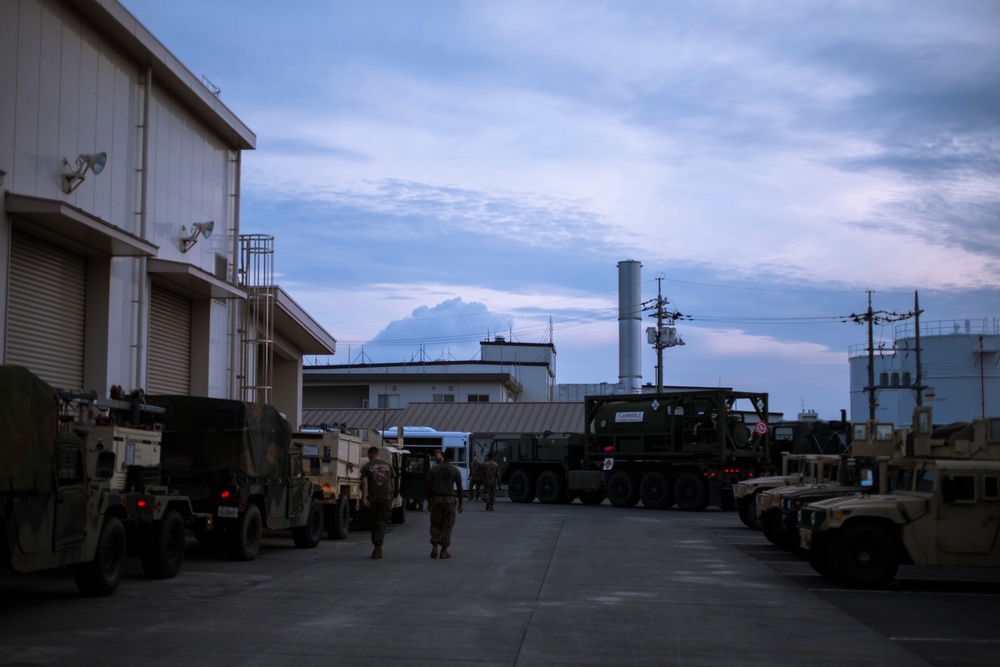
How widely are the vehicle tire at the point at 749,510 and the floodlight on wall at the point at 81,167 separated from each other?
49.1ft

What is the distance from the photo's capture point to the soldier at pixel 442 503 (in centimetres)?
1692

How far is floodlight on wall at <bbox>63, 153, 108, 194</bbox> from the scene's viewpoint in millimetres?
18688

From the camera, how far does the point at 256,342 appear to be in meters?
27.9

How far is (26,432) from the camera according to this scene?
9.88 m

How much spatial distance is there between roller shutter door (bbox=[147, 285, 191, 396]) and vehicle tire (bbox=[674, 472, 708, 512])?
1555 cm

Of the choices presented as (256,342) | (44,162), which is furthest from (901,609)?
(256,342)

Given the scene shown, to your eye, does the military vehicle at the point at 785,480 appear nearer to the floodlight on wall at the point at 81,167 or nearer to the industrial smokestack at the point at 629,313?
the floodlight on wall at the point at 81,167

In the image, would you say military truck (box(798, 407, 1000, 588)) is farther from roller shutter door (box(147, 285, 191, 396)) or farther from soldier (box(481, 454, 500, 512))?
soldier (box(481, 454, 500, 512))

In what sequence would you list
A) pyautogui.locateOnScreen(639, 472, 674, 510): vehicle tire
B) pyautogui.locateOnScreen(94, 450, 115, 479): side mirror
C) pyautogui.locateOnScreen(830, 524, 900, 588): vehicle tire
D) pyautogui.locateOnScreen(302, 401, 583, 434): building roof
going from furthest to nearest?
1. pyautogui.locateOnScreen(302, 401, 583, 434): building roof
2. pyautogui.locateOnScreen(639, 472, 674, 510): vehicle tire
3. pyautogui.locateOnScreen(830, 524, 900, 588): vehicle tire
4. pyautogui.locateOnScreen(94, 450, 115, 479): side mirror

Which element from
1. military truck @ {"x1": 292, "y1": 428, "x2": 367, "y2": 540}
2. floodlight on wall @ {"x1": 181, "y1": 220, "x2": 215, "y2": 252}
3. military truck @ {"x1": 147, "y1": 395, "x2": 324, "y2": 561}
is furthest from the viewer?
floodlight on wall @ {"x1": 181, "y1": 220, "x2": 215, "y2": 252}

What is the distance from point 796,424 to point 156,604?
29.7 meters

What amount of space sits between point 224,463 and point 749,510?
12.9 metres

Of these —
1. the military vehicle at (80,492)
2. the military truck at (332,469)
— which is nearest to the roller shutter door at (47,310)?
the military truck at (332,469)

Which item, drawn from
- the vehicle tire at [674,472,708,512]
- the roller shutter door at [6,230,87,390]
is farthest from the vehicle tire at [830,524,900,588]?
the vehicle tire at [674,472,708,512]
